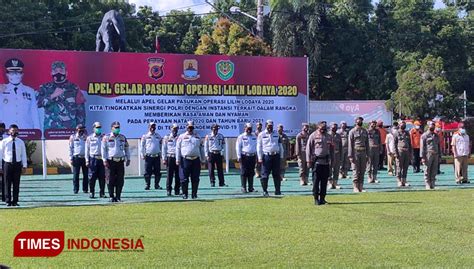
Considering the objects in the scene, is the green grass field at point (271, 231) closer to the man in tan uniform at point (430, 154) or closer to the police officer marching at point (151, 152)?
the man in tan uniform at point (430, 154)

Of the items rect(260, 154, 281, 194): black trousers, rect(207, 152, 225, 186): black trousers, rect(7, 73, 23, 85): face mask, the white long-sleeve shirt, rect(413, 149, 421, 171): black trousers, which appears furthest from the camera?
rect(413, 149, 421, 171): black trousers

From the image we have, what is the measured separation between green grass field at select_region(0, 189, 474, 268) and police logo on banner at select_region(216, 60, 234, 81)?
36.2 ft

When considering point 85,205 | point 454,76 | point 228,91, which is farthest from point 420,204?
point 454,76

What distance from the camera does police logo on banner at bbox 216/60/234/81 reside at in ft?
93.6

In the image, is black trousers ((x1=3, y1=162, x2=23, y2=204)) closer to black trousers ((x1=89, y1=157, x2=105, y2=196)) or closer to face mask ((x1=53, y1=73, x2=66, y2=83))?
black trousers ((x1=89, y1=157, x2=105, y2=196))

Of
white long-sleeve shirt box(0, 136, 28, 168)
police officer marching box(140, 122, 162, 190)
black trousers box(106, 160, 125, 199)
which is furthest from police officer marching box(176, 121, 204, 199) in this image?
white long-sleeve shirt box(0, 136, 28, 168)

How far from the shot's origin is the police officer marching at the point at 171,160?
20.1 m

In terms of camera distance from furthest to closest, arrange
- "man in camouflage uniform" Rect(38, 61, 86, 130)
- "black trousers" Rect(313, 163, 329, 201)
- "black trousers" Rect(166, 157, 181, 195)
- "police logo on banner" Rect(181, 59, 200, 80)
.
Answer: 1. "police logo on banner" Rect(181, 59, 200, 80)
2. "man in camouflage uniform" Rect(38, 61, 86, 130)
3. "black trousers" Rect(166, 157, 181, 195)
4. "black trousers" Rect(313, 163, 329, 201)

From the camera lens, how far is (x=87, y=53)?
88.3 feet

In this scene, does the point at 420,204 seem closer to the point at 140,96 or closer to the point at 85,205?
the point at 85,205

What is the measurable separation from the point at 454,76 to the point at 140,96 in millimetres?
26711

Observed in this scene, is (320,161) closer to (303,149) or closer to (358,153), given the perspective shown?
(358,153)

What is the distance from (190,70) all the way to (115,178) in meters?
10.5

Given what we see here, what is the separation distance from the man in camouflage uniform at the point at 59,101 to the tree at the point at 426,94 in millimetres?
19870
